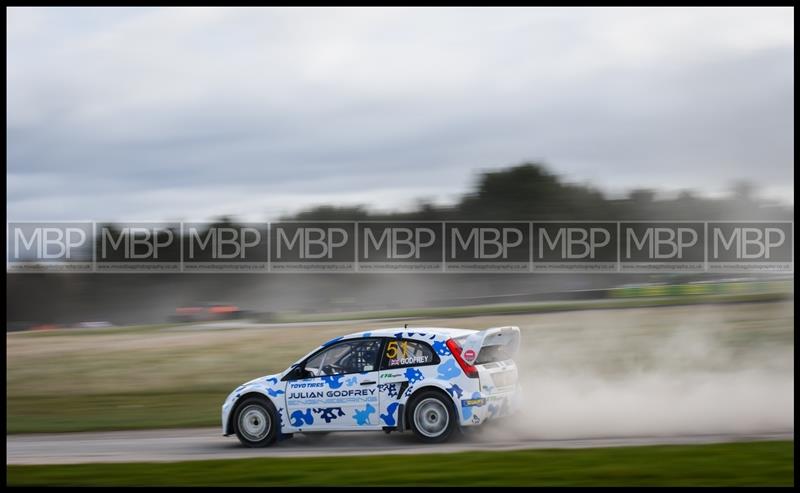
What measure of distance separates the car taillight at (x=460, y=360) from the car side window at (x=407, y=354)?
22cm

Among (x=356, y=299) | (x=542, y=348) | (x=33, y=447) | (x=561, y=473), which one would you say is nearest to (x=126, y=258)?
(x=356, y=299)

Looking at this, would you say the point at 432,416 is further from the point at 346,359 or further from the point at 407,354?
the point at 346,359

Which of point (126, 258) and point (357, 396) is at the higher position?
point (126, 258)

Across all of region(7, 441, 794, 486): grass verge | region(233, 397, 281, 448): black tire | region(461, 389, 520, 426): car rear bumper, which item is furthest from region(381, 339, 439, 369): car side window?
region(233, 397, 281, 448): black tire

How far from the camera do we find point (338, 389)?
11.6 meters

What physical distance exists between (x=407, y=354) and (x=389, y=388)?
0.48 metres

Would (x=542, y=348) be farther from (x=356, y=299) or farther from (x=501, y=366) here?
(x=501, y=366)

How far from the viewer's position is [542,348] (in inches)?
926

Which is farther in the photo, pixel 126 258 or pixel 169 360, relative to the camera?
pixel 126 258

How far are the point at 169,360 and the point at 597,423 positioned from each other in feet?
44.2

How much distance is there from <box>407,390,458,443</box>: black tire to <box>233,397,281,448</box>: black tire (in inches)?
70.8

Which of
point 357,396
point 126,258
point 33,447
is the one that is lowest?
point 33,447

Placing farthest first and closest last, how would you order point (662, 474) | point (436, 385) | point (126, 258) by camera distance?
point (126, 258) < point (436, 385) < point (662, 474)

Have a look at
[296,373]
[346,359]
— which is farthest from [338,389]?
[296,373]
